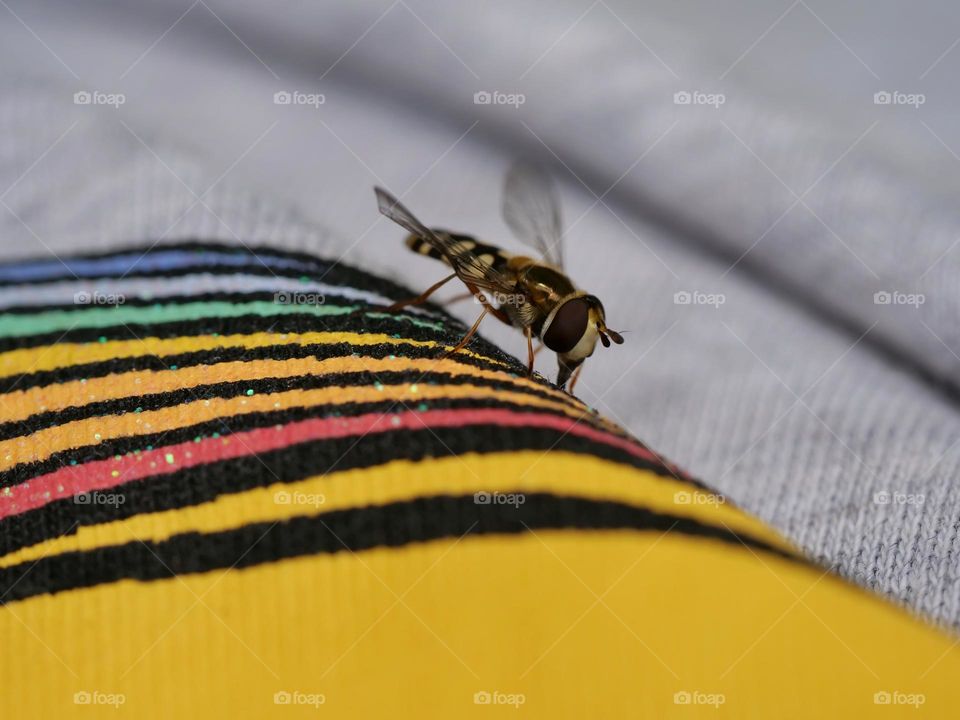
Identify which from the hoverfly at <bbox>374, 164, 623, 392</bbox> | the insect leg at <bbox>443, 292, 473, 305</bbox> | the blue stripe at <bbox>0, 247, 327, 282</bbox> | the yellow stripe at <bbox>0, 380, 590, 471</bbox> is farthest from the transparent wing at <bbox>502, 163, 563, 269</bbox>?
the yellow stripe at <bbox>0, 380, 590, 471</bbox>

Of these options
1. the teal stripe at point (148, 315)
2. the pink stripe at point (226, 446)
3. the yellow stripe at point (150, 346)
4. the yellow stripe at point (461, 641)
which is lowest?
the yellow stripe at point (461, 641)

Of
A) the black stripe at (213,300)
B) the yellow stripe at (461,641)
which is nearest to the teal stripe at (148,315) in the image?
the black stripe at (213,300)

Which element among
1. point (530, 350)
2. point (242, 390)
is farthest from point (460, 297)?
point (242, 390)

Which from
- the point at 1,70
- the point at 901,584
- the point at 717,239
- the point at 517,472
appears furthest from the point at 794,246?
the point at 1,70

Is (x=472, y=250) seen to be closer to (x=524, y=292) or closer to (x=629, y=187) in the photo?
(x=524, y=292)

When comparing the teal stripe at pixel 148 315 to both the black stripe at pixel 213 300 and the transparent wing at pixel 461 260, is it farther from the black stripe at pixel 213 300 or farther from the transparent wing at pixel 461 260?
the transparent wing at pixel 461 260
